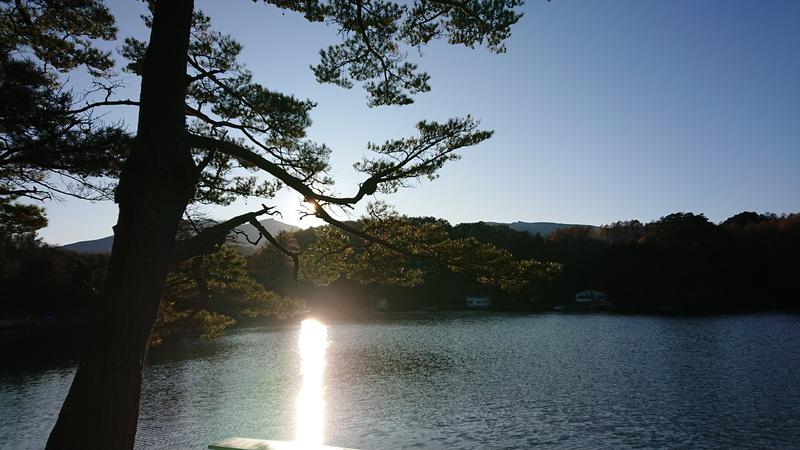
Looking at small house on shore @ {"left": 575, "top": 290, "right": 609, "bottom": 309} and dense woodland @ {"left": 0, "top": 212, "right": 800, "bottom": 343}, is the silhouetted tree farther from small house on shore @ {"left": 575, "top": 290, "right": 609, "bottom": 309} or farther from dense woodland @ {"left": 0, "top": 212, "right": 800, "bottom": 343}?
small house on shore @ {"left": 575, "top": 290, "right": 609, "bottom": 309}

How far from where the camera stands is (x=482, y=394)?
66.9 ft

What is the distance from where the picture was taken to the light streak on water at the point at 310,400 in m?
15.8

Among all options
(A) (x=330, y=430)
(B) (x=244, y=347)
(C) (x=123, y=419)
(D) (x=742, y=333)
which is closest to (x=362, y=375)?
(A) (x=330, y=430)

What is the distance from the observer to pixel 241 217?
6465 mm

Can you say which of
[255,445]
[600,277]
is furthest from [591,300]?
[255,445]

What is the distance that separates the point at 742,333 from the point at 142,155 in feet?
151

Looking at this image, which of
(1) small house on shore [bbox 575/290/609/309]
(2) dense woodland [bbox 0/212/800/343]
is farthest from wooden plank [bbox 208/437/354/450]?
(1) small house on shore [bbox 575/290/609/309]

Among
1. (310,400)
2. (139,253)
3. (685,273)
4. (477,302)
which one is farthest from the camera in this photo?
(477,302)

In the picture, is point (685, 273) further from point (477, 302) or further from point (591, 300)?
point (477, 302)

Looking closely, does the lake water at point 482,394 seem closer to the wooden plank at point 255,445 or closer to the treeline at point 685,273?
the wooden plank at point 255,445

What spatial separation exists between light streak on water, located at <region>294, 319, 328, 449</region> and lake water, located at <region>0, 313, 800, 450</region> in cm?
39

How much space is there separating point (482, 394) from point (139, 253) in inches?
703

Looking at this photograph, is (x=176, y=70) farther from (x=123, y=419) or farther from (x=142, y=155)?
(x=123, y=419)

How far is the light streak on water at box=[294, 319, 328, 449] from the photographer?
1577 centimetres
